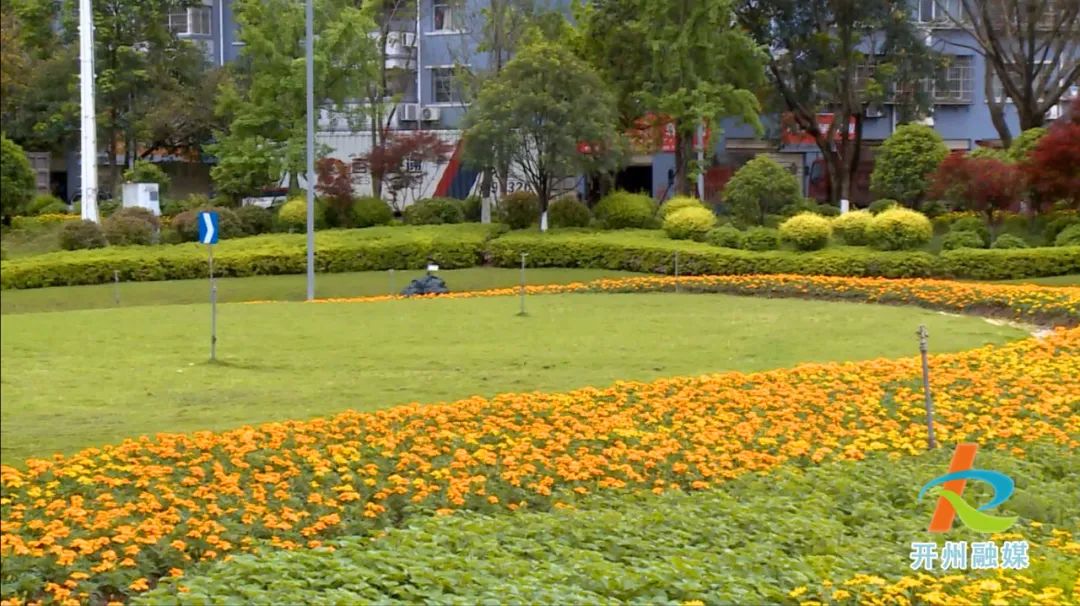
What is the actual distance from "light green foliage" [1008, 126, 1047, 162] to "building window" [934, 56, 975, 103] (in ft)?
48.0

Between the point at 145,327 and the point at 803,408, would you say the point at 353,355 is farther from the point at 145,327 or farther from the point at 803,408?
the point at 803,408

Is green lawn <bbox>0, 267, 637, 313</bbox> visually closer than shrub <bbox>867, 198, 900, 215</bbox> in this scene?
Yes

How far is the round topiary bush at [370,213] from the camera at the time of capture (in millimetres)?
33750

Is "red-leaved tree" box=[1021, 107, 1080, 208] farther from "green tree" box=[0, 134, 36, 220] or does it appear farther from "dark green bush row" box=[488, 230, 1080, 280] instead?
"green tree" box=[0, 134, 36, 220]

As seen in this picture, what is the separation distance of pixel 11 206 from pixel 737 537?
450cm

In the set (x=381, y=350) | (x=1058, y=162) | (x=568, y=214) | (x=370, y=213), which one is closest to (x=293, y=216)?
(x=370, y=213)

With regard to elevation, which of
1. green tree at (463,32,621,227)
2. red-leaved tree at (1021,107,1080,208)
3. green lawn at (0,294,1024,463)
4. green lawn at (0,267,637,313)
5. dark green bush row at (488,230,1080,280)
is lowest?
green lawn at (0,294,1024,463)

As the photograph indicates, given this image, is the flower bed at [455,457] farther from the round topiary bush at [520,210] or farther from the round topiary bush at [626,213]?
the round topiary bush at [520,210]

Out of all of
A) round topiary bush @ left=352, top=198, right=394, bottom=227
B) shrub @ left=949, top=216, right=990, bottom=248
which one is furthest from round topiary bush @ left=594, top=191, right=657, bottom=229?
shrub @ left=949, top=216, right=990, bottom=248

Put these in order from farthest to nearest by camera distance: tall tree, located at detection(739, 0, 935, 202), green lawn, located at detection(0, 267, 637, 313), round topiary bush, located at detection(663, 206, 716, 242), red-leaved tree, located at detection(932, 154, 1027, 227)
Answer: tall tree, located at detection(739, 0, 935, 202), round topiary bush, located at detection(663, 206, 716, 242), red-leaved tree, located at detection(932, 154, 1027, 227), green lawn, located at detection(0, 267, 637, 313)

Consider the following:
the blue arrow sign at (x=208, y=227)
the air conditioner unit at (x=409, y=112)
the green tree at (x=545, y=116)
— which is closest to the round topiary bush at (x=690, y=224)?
the green tree at (x=545, y=116)

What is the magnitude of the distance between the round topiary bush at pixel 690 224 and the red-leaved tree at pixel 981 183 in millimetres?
4955

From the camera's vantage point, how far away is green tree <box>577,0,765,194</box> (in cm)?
3297

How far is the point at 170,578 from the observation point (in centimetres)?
616
